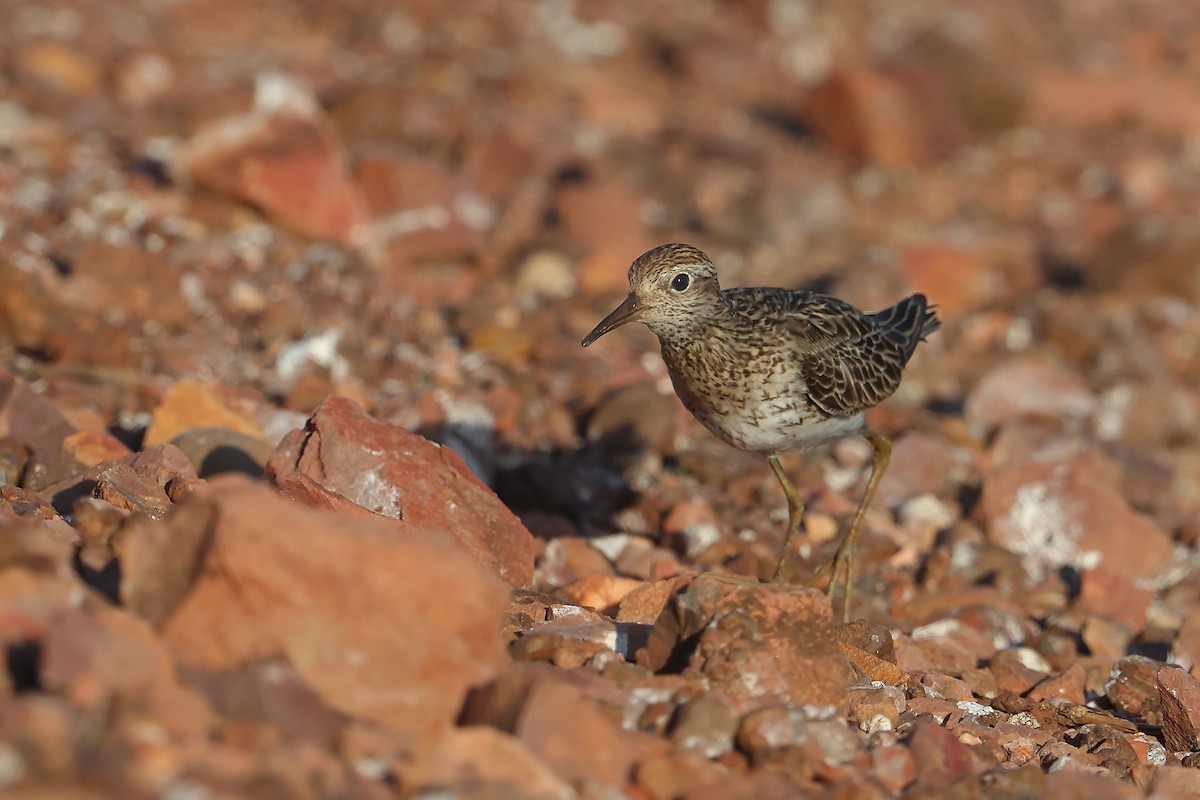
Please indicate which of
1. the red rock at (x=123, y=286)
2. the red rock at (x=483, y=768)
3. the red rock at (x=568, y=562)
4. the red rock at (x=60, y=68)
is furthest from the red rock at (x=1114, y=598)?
the red rock at (x=60, y=68)

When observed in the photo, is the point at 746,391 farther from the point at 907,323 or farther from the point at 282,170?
the point at 282,170

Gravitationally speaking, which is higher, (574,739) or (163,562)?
(163,562)

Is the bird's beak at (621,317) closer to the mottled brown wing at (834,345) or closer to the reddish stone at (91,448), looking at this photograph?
the mottled brown wing at (834,345)

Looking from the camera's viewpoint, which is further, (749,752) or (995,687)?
(995,687)

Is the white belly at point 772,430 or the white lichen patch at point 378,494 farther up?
the white belly at point 772,430

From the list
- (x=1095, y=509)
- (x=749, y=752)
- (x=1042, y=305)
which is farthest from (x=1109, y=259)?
(x=749, y=752)

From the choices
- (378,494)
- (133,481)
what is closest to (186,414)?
(133,481)

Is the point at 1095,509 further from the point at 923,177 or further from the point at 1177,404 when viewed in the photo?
the point at 923,177
